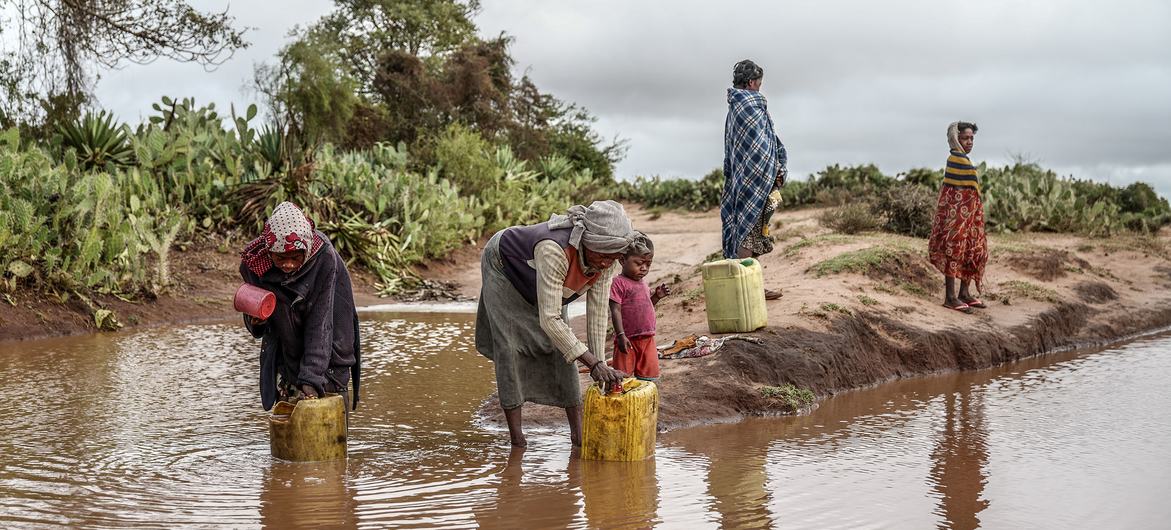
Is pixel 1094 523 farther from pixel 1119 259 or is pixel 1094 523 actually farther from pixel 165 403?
pixel 1119 259

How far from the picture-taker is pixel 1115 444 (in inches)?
221

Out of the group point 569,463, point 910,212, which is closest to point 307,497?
point 569,463

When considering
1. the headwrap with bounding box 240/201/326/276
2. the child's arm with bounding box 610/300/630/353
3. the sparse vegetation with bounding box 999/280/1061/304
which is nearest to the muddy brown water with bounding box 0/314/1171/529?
the child's arm with bounding box 610/300/630/353

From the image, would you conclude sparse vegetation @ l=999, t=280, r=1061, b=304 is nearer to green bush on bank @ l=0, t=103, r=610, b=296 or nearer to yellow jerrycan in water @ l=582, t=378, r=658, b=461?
yellow jerrycan in water @ l=582, t=378, r=658, b=461

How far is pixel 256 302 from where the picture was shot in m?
4.56

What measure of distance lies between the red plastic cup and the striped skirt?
6200 millimetres

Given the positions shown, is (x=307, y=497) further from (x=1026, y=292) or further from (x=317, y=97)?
(x=317, y=97)

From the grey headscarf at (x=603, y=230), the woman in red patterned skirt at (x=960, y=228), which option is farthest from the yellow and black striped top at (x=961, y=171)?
Answer: the grey headscarf at (x=603, y=230)

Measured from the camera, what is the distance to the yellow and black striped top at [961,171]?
9117mm

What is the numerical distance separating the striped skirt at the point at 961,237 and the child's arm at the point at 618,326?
175 inches

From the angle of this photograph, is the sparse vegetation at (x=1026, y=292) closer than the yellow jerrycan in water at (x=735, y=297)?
No

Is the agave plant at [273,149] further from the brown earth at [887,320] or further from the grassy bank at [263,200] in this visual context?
the brown earth at [887,320]

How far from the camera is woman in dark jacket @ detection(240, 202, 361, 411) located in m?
4.65

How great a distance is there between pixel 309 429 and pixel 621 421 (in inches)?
53.3
